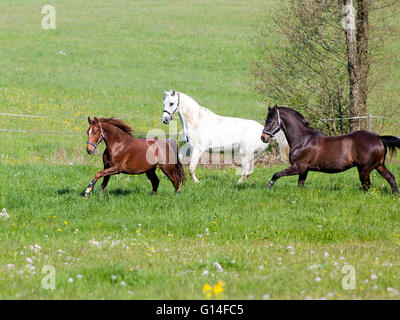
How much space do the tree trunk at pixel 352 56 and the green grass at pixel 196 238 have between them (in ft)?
14.8

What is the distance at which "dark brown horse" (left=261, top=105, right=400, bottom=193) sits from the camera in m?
11.0

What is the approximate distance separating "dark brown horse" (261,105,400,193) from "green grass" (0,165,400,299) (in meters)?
0.51

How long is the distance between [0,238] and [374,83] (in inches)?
523

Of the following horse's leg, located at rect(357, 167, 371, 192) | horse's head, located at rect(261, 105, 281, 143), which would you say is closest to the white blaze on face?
horse's head, located at rect(261, 105, 281, 143)

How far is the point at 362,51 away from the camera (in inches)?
671

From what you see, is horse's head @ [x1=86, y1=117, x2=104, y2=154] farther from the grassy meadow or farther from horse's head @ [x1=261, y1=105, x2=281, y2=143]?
horse's head @ [x1=261, y1=105, x2=281, y2=143]

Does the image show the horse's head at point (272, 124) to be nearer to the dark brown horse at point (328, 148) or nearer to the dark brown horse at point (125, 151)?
the dark brown horse at point (328, 148)

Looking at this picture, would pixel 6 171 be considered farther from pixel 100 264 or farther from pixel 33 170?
pixel 100 264

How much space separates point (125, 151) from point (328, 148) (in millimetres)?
4356

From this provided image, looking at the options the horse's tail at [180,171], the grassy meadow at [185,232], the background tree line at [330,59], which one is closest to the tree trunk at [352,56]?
the background tree line at [330,59]

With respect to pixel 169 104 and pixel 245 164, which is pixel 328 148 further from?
pixel 169 104

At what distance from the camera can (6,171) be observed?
1344 centimetres

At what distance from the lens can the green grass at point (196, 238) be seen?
5.65 m

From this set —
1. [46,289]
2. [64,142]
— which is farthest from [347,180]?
[64,142]
